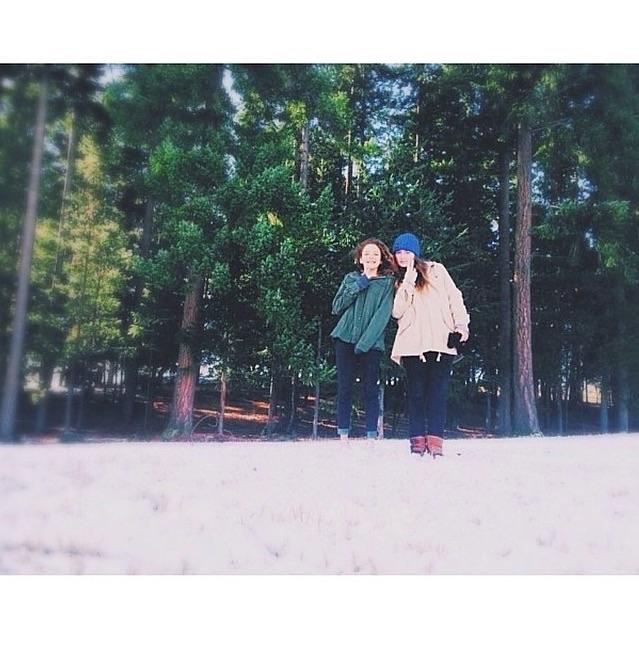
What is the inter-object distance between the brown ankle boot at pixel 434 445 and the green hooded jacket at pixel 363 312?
0.60m

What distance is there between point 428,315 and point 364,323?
380mm

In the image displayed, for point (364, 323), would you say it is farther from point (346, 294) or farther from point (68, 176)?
point (68, 176)

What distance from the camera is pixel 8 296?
132 inches

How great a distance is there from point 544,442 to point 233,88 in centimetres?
282

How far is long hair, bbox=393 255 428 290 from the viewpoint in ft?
11.7

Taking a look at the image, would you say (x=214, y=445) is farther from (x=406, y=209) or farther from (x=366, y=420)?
(x=406, y=209)

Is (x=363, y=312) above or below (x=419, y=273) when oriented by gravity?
below

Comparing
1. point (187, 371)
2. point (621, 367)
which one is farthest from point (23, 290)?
point (621, 367)

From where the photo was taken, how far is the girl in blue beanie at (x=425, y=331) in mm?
3535

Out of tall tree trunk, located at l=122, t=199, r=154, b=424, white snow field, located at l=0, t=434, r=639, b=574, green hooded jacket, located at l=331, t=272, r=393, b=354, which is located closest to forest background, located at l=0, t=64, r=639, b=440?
tall tree trunk, located at l=122, t=199, r=154, b=424

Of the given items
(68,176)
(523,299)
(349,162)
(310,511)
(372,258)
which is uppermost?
(349,162)

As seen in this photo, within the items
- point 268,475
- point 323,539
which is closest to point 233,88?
point 268,475

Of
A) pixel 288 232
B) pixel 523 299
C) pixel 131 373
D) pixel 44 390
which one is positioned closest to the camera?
pixel 44 390

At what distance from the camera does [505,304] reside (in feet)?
12.1
